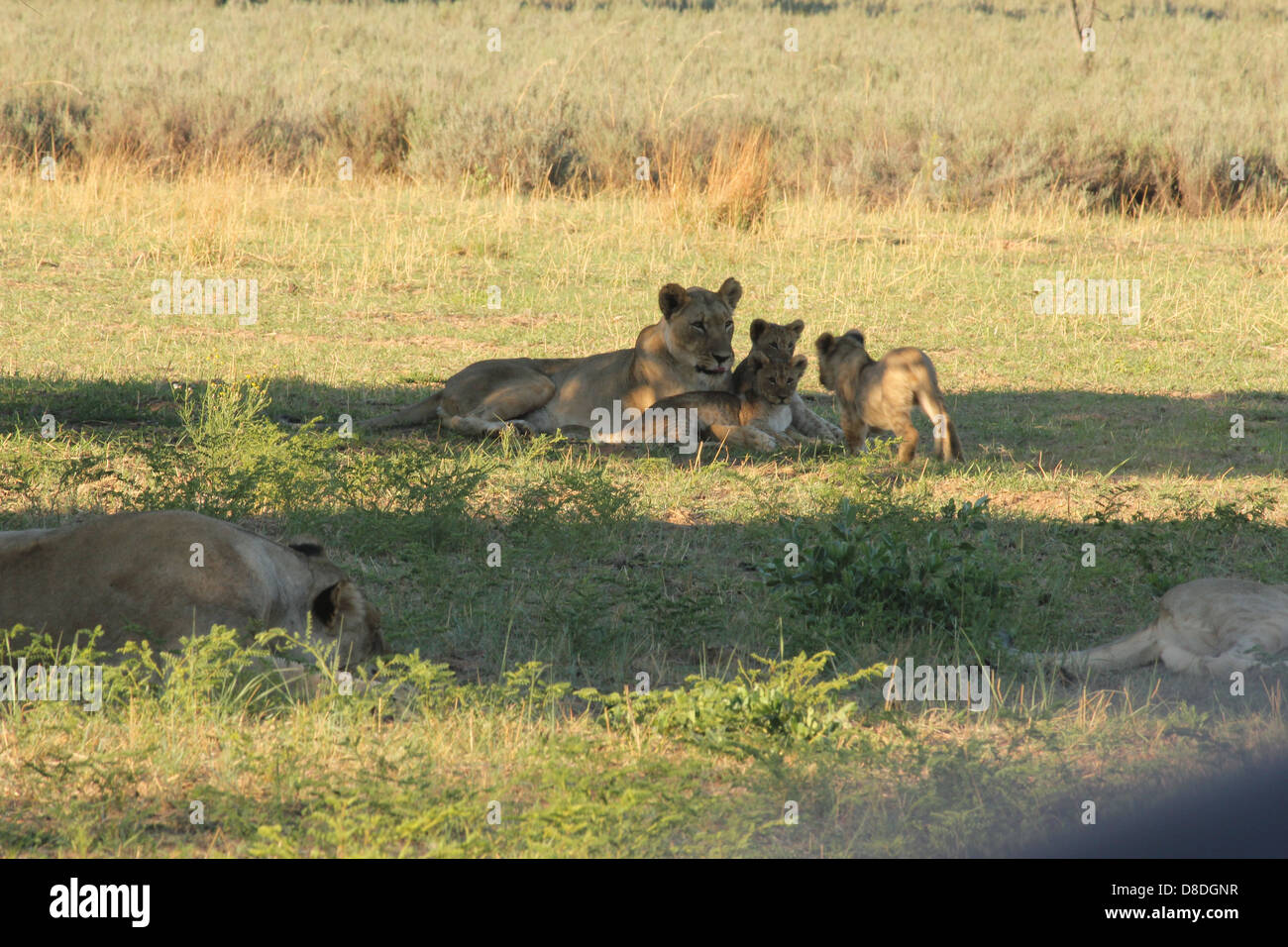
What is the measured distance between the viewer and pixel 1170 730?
4203 millimetres

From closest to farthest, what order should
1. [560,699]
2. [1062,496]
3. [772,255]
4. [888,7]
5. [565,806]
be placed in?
[565,806] → [560,699] → [1062,496] → [772,255] → [888,7]

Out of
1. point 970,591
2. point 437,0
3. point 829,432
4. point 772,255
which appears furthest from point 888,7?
point 970,591

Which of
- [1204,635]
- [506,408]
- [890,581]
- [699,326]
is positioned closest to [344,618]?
[890,581]

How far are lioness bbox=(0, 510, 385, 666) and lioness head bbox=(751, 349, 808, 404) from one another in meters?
4.40

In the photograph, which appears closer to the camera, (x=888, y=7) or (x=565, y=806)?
(x=565, y=806)

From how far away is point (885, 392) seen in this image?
774 cm

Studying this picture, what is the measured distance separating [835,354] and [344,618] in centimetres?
421

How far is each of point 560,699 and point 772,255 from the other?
34.7 feet

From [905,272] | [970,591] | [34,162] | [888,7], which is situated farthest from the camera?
[888,7]

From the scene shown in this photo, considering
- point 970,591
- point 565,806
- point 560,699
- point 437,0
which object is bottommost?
point 565,806

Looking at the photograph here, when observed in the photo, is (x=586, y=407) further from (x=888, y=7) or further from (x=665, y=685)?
(x=888, y=7)

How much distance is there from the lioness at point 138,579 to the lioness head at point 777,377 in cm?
440

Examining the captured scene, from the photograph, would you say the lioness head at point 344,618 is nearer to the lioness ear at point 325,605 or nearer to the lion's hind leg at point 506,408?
the lioness ear at point 325,605

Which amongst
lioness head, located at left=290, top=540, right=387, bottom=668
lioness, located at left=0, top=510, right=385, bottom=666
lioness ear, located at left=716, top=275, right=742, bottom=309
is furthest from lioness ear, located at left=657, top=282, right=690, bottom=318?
lioness, located at left=0, top=510, right=385, bottom=666
